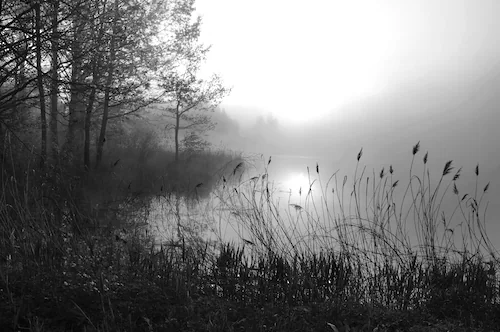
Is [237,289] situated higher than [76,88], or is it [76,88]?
[76,88]

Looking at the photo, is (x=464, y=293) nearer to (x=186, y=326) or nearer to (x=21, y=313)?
(x=186, y=326)

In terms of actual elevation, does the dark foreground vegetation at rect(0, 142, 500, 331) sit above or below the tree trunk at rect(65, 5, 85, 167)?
below

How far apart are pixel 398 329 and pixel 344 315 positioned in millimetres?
429

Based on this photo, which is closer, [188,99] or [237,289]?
[237,289]

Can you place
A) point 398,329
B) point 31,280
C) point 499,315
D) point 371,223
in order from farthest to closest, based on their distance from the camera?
point 371,223 < point 499,315 < point 31,280 < point 398,329

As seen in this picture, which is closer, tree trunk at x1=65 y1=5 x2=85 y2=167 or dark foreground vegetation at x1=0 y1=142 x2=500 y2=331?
dark foreground vegetation at x1=0 y1=142 x2=500 y2=331

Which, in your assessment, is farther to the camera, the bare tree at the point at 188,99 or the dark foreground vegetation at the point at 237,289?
the bare tree at the point at 188,99

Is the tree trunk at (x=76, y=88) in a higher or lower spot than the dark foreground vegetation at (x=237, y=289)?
higher

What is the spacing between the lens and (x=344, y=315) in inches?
128

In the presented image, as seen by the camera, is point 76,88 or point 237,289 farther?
point 76,88

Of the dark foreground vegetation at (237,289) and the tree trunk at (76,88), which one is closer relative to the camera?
the dark foreground vegetation at (237,289)

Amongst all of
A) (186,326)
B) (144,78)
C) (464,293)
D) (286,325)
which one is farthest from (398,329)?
(144,78)

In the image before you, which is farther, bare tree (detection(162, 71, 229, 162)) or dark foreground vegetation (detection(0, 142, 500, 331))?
bare tree (detection(162, 71, 229, 162))

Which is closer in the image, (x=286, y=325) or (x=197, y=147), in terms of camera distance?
(x=286, y=325)
